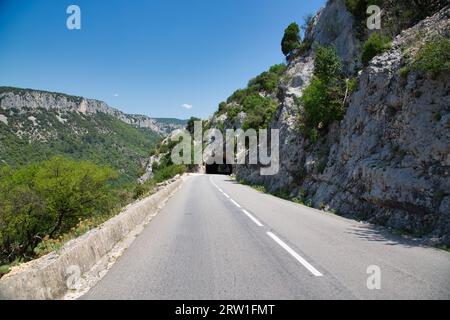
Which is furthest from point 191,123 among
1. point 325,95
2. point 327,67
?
point 325,95

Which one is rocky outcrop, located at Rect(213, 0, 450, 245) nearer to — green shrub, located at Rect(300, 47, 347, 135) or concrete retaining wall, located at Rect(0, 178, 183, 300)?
green shrub, located at Rect(300, 47, 347, 135)

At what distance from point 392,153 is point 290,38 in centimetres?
5533

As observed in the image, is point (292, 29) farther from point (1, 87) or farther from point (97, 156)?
point (1, 87)

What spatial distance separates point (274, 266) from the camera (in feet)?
21.0

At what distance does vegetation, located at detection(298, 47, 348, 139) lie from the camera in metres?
22.3

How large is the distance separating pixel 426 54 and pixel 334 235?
7.84 meters

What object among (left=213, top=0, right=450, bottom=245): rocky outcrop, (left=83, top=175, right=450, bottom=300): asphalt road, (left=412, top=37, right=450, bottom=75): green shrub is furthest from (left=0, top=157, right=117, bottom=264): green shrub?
(left=412, top=37, right=450, bottom=75): green shrub

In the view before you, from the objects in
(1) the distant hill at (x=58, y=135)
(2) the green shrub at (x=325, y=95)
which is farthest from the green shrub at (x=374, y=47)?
(1) the distant hill at (x=58, y=135)

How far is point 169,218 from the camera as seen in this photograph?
13594 millimetres

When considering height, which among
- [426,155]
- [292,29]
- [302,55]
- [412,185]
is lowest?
[412,185]

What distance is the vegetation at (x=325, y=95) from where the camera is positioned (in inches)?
878

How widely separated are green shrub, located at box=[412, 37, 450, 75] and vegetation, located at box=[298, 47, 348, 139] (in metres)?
8.21

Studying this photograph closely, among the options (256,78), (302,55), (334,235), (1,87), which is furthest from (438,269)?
(1,87)
